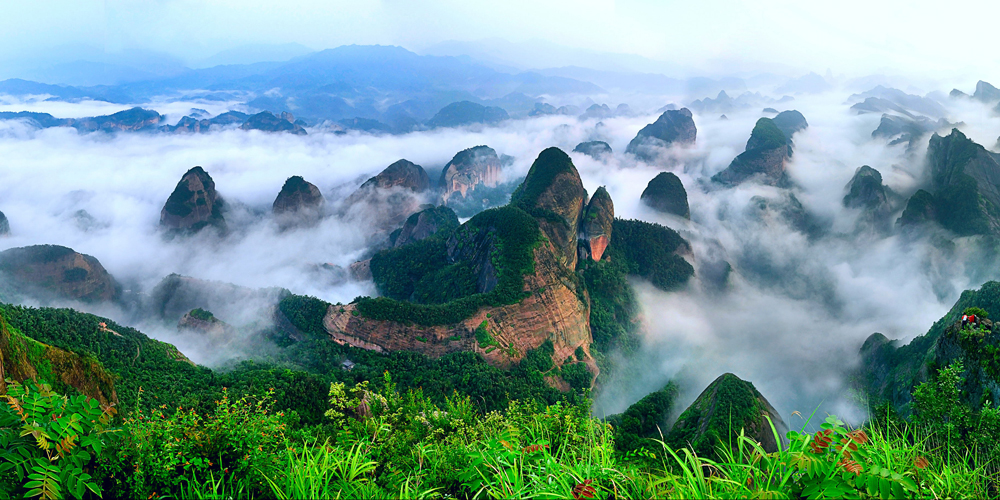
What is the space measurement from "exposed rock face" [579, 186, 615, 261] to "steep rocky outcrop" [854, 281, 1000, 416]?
27.7m

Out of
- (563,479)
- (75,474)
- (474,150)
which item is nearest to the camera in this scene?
(75,474)

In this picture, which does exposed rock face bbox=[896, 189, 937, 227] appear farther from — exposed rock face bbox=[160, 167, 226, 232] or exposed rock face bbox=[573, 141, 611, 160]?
exposed rock face bbox=[160, 167, 226, 232]

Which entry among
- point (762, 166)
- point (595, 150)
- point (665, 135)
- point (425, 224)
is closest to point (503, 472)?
point (425, 224)

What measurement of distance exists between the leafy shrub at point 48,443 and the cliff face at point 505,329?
35091 mm

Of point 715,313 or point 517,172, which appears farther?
point 517,172

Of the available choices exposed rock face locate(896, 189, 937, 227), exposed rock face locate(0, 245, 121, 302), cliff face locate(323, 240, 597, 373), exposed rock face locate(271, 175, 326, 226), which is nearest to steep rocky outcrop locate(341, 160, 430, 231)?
exposed rock face locate(271, 175, 326, 226)

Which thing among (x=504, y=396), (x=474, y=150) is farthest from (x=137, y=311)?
(x=474, y=150)

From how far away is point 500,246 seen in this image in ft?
157

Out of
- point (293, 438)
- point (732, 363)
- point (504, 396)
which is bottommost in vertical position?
point (732, 363)

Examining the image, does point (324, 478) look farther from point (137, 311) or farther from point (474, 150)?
point (474, 150)

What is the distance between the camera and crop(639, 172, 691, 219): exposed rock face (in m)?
81.2

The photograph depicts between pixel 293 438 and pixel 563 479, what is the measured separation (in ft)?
16.8

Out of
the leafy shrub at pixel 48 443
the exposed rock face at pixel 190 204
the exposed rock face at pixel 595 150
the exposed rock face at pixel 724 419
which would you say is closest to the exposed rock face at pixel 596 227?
the exposed rock face at pixel 724 419

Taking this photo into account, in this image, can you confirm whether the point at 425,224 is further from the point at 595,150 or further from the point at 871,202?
the point at 595,150
